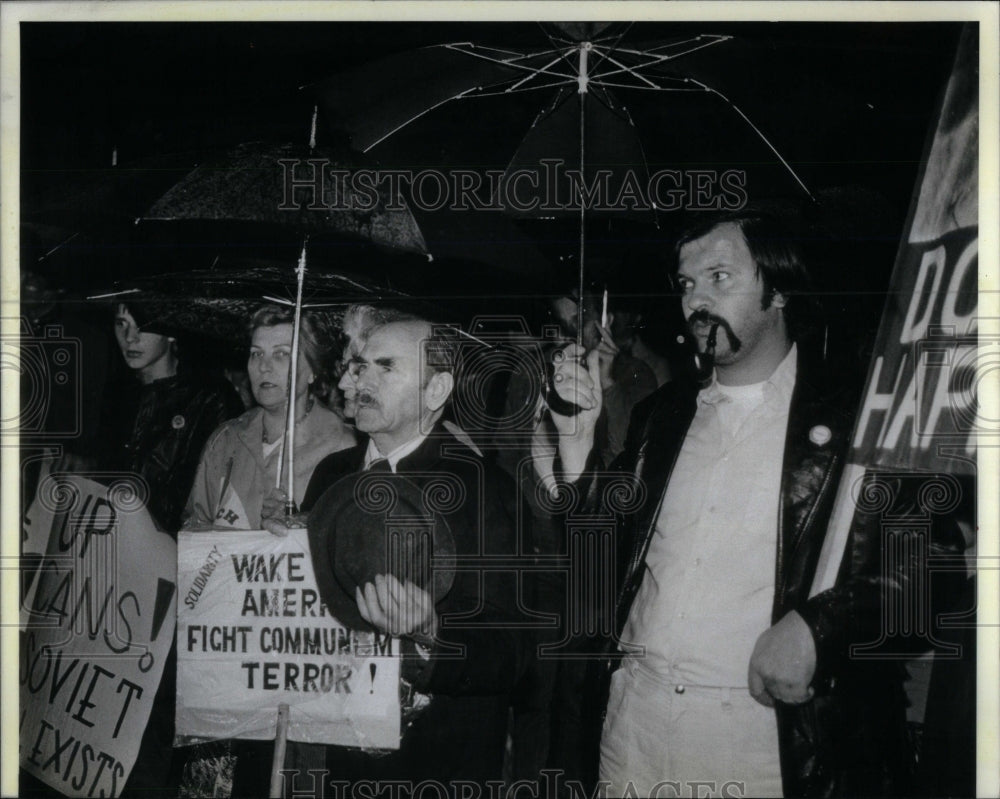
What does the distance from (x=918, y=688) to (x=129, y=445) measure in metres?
2.91

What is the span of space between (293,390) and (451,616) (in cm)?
97

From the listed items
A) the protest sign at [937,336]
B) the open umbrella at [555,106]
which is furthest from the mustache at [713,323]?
the protest sign at [937,336]

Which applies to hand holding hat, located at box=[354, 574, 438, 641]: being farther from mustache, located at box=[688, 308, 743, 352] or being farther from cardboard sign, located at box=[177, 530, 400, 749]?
mustache, located at box=[688, 308, 743, 352]

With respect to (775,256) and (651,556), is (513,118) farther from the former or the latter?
(651,556)

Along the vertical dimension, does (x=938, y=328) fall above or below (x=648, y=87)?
below

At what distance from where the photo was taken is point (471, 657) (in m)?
3.70

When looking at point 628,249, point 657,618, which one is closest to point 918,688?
point 657,618

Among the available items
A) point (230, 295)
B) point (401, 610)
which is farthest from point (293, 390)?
point (401, 610)

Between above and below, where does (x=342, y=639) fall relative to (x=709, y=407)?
below

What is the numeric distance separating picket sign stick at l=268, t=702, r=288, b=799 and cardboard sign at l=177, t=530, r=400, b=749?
0.08 ft

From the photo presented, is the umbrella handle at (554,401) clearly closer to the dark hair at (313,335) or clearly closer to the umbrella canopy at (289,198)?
the umbrella canopy at (289,198)

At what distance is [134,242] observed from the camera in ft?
12.4

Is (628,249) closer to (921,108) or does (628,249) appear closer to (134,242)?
(921,108)

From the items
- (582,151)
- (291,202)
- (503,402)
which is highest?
(582,151)
